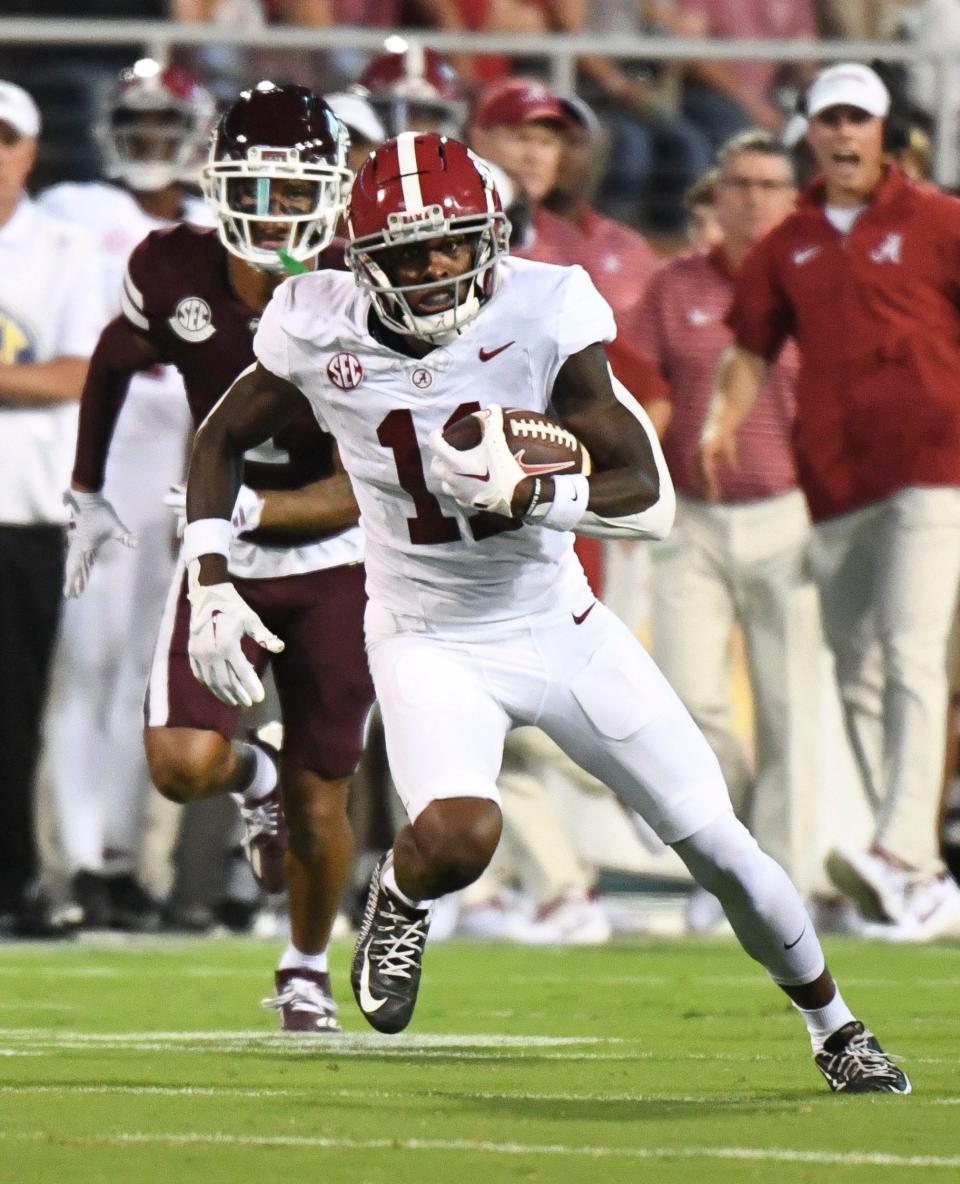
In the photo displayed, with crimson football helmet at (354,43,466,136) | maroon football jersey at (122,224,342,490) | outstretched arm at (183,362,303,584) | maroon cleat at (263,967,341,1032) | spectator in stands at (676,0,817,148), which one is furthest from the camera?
spectator in stands at (676,0,817,148)

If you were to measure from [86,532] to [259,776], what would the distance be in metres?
0.66

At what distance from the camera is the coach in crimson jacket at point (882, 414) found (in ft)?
25.0

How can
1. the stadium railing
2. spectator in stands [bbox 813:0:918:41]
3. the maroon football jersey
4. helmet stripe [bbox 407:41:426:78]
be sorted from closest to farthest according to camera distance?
1. the maroon football jersey
2. helmet stripe [bbox 407:41:426:78]
3. the stadium railing
4. spectator in stands [bbox 813:0:918:41]

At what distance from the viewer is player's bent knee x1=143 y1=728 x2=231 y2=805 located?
18.6ft

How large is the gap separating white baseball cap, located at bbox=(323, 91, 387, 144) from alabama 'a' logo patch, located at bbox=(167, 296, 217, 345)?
6.87 feet

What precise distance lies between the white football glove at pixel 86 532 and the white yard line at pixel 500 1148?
7.35 feet

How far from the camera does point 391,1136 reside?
395 cm

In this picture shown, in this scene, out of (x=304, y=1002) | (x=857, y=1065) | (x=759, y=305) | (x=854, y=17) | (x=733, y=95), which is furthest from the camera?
(x=854, y=17)

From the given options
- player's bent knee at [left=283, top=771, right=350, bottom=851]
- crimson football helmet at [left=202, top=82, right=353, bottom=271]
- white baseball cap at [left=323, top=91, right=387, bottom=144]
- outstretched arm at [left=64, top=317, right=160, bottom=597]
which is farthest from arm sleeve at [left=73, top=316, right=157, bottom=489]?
white baseball cap at [left=323, top=91, right=387, bottom=144]

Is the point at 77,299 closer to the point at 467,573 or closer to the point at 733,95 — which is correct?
the point at 733,95

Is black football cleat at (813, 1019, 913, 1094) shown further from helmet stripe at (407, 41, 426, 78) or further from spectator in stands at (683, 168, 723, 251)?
spectator in stands at (683, 168, 723, 251)

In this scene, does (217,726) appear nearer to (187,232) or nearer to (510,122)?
(187,232)

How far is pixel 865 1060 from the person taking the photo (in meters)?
4.41

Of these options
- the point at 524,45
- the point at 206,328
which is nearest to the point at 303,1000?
the point at 206,328
